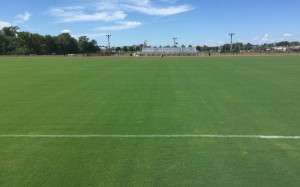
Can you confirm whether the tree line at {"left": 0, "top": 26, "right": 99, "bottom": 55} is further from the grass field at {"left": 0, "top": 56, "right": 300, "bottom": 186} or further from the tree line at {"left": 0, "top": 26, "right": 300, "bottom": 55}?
the grass field at {"left": 0, "top": 56, "right": 300, "bottom": 186}

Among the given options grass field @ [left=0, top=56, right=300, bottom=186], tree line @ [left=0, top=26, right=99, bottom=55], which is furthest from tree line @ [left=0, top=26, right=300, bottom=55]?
grass field @ [left=0, top=56, right=300, bottom=186]

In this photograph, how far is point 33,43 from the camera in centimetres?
12706

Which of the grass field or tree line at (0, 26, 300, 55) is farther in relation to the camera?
tree line at (0, 26, 300, 55)

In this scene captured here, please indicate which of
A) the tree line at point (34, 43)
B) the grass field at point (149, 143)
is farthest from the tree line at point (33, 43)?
the grass field at point (149, 143)

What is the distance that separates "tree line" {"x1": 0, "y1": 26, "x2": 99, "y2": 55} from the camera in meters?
123

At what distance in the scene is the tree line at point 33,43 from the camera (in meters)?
123

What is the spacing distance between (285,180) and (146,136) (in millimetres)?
2988

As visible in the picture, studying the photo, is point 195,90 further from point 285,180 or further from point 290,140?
point 285,180

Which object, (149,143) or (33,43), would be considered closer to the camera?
(149,143)

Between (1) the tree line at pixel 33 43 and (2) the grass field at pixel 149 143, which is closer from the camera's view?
(2) the grass field at pixel 149 143

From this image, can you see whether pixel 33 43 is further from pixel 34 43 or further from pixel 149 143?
pixel 149 143

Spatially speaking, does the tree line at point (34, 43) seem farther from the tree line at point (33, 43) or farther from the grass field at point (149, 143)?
the grass field at point (149, 143)

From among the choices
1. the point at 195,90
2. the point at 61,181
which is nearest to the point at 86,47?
the point at 195,90

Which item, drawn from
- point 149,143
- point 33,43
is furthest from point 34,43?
point 149,143
